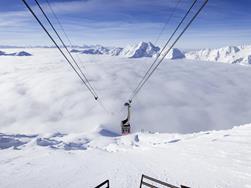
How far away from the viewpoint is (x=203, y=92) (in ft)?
623

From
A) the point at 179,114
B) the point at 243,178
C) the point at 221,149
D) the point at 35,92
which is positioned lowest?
the point at 243,178

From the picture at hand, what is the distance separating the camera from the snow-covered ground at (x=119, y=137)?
1184cm

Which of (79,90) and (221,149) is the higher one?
(79,90)

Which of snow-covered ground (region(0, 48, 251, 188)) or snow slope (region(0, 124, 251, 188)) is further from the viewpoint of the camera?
snow-covered ground (region(0, 48, 251, 188))

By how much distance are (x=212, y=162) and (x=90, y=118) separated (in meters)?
106

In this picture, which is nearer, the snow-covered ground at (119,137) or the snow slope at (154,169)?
the snow slope at (154,169)

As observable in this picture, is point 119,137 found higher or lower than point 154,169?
higher

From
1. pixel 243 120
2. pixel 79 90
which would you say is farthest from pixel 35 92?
pixel 243 120

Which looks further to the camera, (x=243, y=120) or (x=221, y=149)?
(x=243, y=120)

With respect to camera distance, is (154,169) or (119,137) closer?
(154,169)

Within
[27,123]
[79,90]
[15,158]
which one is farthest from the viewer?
[79,90]

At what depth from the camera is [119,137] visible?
37.6 m

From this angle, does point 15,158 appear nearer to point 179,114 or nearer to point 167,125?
point 167,125

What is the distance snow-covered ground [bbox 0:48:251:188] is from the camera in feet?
38.8
